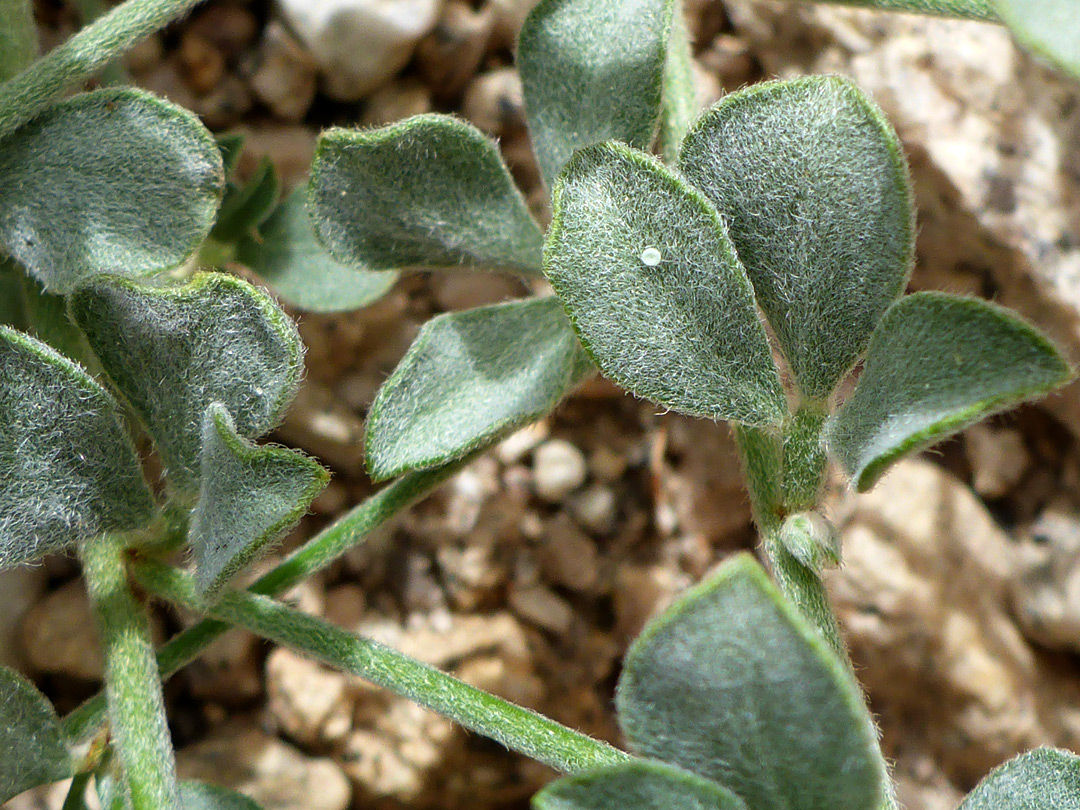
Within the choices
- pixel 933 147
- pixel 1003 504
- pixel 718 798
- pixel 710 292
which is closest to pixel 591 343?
pixel 710 292

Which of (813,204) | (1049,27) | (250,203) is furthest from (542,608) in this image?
(1049,27)

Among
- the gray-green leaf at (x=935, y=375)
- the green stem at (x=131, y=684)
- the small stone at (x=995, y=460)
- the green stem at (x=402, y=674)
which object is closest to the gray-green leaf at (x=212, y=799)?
the green stem at (x=131, y=684)

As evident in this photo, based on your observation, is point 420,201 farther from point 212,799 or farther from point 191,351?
point 212,799

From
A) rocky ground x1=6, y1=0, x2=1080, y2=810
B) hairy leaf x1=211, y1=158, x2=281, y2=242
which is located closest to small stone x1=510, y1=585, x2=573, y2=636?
rocky ground x1=6, y1=0, x2=1080, y2=810

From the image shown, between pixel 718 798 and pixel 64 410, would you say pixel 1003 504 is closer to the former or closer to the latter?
pixel 718 798

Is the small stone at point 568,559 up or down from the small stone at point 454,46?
down

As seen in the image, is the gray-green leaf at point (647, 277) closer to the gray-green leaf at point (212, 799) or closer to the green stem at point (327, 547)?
the green stem at point (327, 547)
